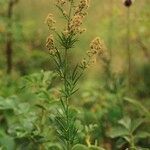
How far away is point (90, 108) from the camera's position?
3.96 meters

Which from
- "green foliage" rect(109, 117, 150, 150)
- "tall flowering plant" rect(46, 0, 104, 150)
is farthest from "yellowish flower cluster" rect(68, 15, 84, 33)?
"green foliage" rect(109, 117, 150, 150)

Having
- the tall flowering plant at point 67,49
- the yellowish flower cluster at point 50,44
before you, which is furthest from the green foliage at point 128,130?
the yellowish flower cluster at point 50,44

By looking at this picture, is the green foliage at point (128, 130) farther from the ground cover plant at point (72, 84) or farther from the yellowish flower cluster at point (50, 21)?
the yellowish flower cluster at point (50, 21)

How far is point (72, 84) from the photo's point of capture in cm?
234

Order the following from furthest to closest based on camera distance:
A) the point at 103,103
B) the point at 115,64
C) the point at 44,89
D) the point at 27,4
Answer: the point at 27,4 → the point at 115,64 → the point at 103,103 → the point at 44,89

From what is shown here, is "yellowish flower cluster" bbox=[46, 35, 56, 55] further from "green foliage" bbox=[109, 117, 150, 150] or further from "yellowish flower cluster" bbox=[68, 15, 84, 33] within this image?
"green foliage" bbox=[109, 117, 150, 150]

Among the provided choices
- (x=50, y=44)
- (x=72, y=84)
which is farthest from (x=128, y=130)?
(x=50, y=44)

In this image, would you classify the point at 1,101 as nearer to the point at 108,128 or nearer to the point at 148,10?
the point at 108,128

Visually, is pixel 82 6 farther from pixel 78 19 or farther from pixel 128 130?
pixel 128 130

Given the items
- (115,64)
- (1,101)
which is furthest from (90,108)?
(115,64)

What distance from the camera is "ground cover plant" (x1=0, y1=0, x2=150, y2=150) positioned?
7.68 ft

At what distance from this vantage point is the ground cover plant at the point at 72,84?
7.68ft

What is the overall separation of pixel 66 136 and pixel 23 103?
0.62 metres

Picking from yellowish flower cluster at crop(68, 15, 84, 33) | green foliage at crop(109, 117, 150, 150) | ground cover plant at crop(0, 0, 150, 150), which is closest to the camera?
yellowish flower cluster at crop(68, 15, 84, 33)
